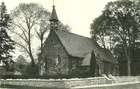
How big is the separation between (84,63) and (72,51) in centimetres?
374

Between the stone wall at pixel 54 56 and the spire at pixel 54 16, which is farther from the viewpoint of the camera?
the spire at pixel 54 16

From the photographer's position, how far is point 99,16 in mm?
61938

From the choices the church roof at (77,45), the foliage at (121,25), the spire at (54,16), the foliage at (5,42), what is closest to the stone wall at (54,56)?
the church roof at (77,45)

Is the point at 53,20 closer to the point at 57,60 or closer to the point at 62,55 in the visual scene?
the point at 62,55

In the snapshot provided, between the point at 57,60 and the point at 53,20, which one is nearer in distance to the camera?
the point at 57,60

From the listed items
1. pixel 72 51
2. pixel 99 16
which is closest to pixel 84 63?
pixel 72 51

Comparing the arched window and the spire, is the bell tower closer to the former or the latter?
the spire

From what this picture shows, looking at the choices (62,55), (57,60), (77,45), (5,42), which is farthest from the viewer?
(77,45)

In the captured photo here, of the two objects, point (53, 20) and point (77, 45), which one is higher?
point (53, 20)

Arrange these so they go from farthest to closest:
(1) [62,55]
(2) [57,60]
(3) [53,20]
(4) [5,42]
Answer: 1. (3) [53,20]
2. (2) [57,60]
3. (1) [62,55]
4. (4) [5,42]

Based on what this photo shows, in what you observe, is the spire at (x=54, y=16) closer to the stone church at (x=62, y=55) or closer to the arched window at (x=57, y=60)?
the stone church at (x=62, y=55)

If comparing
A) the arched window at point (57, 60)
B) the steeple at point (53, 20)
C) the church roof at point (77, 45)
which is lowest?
the arched window at point (57, 60)

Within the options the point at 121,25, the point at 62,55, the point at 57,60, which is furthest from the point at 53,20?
the point at 121,25

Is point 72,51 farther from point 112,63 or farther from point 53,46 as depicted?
point 112,63
